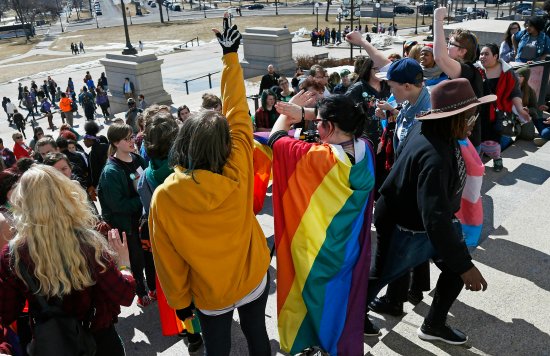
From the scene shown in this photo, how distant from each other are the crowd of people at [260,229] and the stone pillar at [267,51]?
17.6 m

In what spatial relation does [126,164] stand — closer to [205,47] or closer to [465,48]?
[465,48]

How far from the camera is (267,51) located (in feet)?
69.6

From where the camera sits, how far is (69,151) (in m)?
5.96

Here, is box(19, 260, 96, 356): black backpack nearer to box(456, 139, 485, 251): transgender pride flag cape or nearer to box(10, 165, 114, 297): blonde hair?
box(10, 165, 114, 297): blonde hair

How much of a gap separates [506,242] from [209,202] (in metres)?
2.89

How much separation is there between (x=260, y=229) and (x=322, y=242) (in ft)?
1.32

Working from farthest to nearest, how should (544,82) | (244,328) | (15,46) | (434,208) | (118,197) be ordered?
1. (15,46)
2. (544,82)
3. (118,197)
4. (244,328)
5. (434,208)

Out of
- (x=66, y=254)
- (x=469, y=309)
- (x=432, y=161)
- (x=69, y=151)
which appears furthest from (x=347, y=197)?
(x=69, y=151)

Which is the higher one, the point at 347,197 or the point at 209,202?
the point at 209,202

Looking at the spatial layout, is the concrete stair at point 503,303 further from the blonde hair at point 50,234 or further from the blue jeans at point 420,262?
the blonde hair at point 50,234

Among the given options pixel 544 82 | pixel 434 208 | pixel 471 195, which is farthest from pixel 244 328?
pixel 544 82

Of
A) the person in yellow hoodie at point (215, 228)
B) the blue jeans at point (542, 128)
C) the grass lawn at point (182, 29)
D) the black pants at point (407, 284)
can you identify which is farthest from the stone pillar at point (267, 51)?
the grass lawn at point (182, 29)

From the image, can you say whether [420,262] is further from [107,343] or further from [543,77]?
[543,77]

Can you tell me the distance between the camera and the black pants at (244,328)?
2.70m
